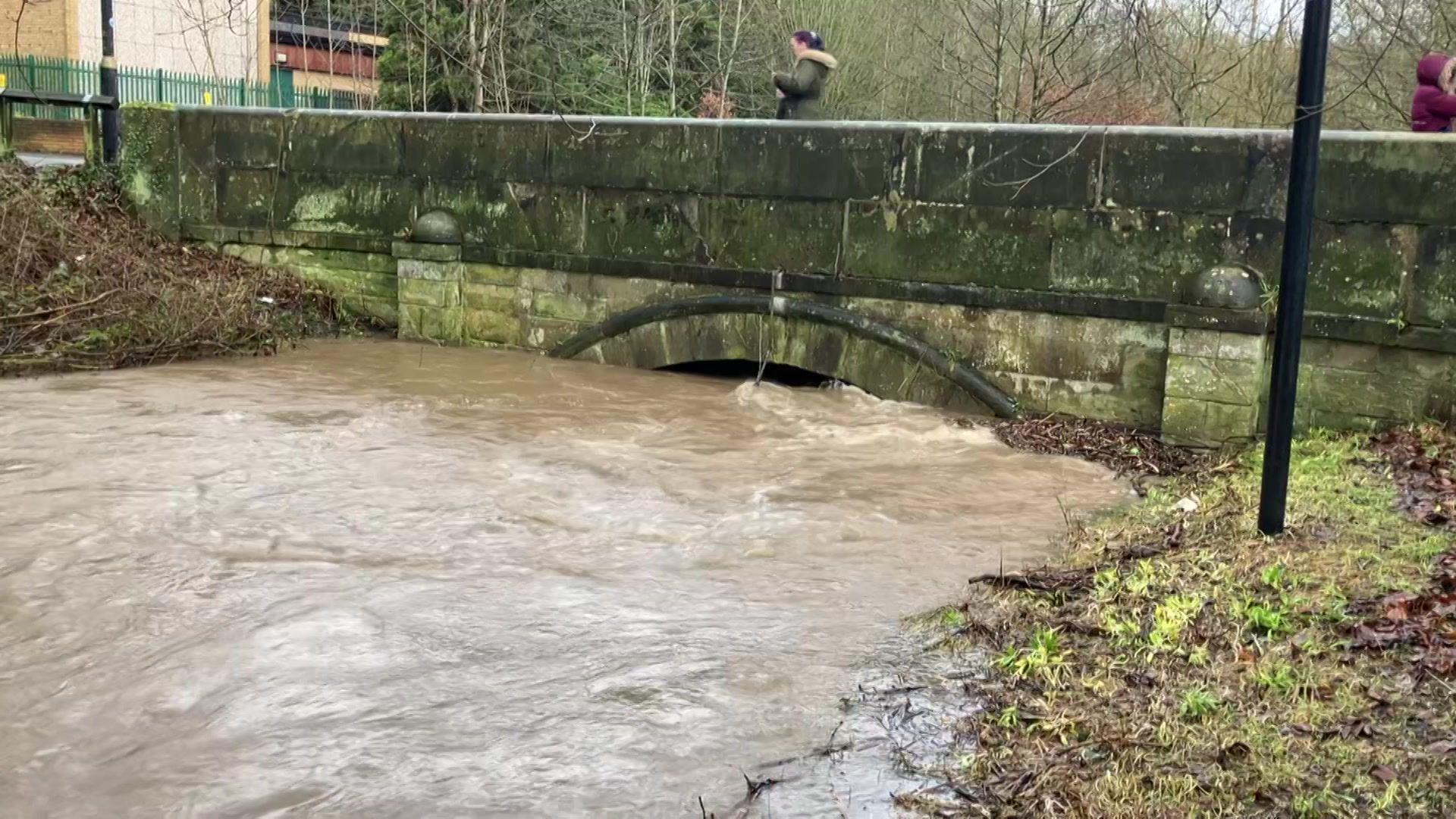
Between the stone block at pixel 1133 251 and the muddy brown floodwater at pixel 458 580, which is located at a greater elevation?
the stone block at pixel 1133 251

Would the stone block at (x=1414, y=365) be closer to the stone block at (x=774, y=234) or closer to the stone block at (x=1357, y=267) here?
the stone block at (x=1357, y=267)

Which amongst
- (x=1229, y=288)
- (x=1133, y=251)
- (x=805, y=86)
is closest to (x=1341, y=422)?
(x=1229, y=288)

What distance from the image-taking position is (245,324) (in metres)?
11.1

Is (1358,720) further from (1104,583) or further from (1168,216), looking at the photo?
(1168,216)

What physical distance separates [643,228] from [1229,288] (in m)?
4.55

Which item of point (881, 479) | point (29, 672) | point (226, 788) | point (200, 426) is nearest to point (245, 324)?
point (200, 426)

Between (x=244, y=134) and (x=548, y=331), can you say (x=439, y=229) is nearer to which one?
(x=548, y=331)

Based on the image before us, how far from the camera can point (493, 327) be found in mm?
11359

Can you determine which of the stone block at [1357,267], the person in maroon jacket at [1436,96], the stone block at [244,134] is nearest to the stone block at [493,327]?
the stone block at [244,134]

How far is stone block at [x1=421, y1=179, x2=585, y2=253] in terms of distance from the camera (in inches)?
422

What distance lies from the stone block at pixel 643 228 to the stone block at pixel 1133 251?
286cm

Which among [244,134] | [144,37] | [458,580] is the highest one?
[144,37]

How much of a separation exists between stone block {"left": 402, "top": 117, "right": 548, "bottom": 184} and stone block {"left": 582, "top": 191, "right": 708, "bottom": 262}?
0.62m

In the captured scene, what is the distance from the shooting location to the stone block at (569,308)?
10.8 meters
